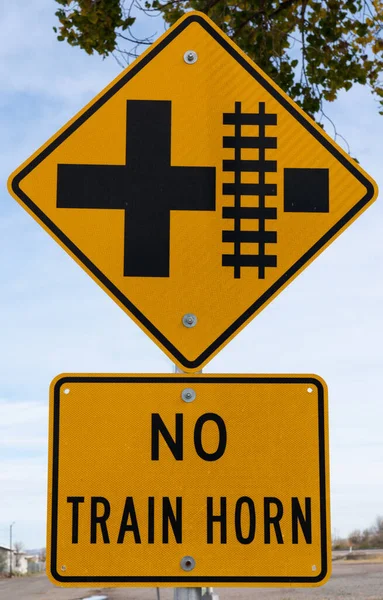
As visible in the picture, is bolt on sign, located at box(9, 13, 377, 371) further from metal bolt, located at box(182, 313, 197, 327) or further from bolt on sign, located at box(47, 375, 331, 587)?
bolt on sign, located at box(47, 375, 331, 587)

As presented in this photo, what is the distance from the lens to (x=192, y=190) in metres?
2.74

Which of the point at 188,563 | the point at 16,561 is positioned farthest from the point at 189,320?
the point at 16,561

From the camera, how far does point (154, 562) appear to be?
252cm

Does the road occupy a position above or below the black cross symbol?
below

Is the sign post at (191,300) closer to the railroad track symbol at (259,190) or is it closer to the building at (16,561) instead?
the railroad track symbol at (259,190)

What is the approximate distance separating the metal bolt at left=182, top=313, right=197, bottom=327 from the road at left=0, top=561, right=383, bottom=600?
40.4 ft

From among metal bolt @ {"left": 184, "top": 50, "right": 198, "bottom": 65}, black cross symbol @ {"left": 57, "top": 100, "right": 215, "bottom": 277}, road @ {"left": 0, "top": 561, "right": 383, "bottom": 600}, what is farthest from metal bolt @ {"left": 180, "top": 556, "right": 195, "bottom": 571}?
road @ {"left": 0, "top": 561, "right": 383, "bottom": 600}

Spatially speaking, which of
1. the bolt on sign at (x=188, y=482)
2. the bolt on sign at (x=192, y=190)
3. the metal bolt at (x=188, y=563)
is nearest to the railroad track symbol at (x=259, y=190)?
the bolt on sign at (x=192, y=190)

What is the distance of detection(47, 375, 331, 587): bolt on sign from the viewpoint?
2.53 m

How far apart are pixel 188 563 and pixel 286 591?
586 inches

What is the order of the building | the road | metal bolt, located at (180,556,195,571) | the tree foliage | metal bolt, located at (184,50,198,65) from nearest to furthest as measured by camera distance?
1. metal bolt, located at (180,556,195,571)
2. metal bolt, located at (184,50,198,65)
3. the tree foliage
4. the road
5. the building

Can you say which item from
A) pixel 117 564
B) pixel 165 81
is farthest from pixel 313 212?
pixel 117 564

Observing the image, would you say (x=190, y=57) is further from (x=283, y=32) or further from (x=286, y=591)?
(x=286, y=591)

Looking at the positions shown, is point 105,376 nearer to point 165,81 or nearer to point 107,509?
point 107,509
